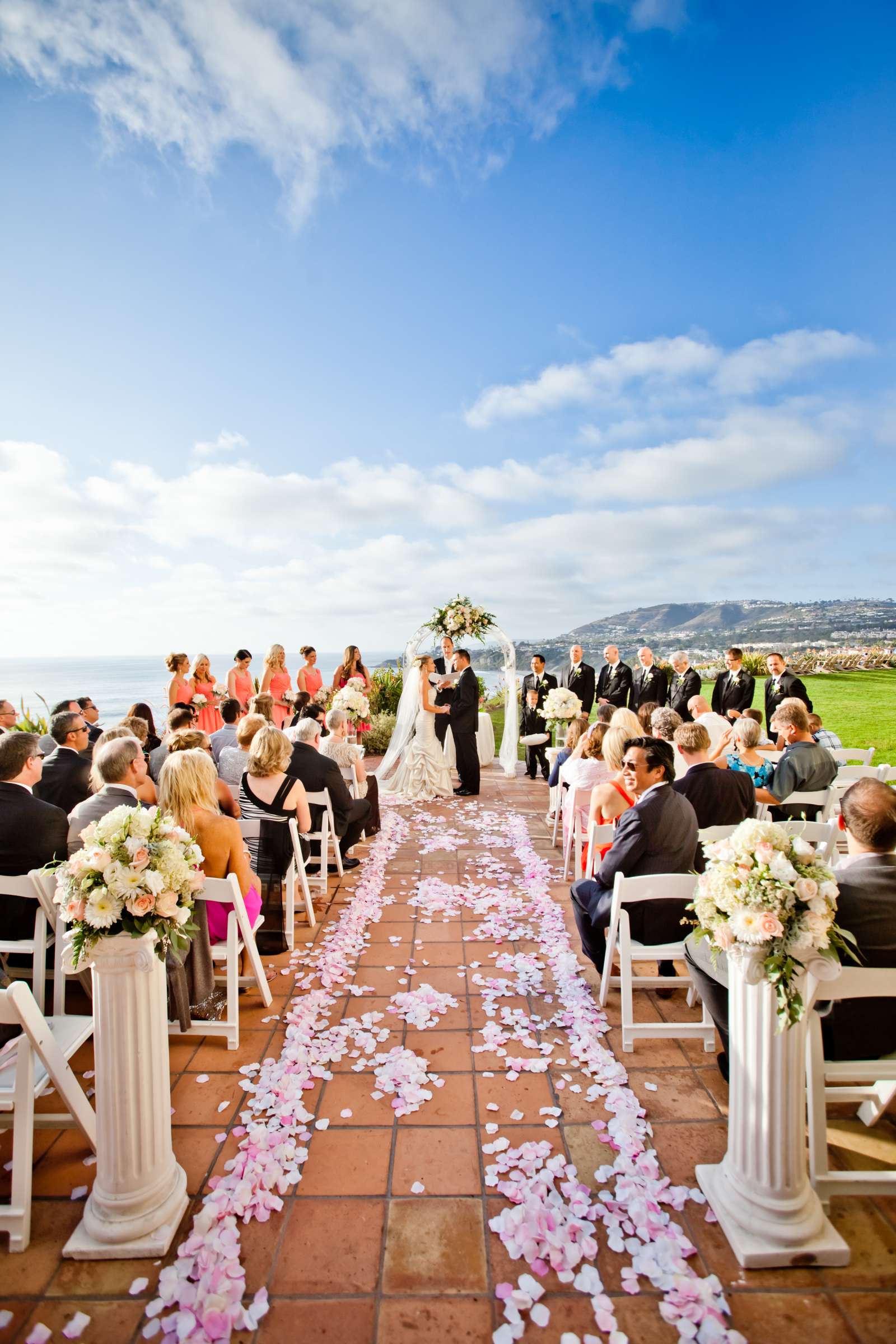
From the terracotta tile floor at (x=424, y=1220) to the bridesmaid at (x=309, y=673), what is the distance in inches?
253

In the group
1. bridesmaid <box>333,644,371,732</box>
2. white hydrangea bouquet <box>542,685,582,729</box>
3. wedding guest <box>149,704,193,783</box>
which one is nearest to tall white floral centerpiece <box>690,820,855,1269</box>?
wedding guest <box>149,704,193,783</box>

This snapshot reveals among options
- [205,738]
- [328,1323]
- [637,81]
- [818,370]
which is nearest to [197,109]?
[637,81]

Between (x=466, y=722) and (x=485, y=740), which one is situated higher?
(x=466, y=722)

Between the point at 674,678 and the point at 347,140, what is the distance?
30.8ft

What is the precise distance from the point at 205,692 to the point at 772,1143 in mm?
7655

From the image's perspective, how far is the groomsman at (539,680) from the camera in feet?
33.7

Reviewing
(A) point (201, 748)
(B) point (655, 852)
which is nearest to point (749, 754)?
(B) point (655, 852)

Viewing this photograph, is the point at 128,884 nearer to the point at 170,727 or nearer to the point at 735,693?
the point at 170,727

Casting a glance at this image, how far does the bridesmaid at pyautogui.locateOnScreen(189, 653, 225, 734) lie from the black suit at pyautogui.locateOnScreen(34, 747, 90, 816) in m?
3.32

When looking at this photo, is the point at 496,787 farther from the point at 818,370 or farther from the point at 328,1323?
the point at 818,370

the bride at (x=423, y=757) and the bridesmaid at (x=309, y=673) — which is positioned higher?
the bridesmaid at (x=309, y=673)

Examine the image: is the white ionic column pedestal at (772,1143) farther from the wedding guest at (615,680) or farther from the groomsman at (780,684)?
the wedding guest at (615,680)

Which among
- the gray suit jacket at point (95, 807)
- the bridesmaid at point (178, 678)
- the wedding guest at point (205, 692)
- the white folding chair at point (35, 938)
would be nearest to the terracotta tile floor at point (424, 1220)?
the white folding chair at point (35, 938)

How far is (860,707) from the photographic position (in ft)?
40.0
